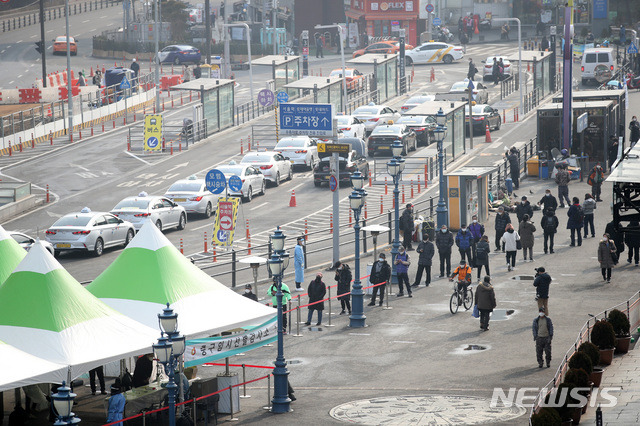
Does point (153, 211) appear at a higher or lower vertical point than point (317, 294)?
higher

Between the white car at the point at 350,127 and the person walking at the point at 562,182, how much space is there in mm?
14693

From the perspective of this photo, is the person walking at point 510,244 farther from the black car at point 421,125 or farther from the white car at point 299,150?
the black car at point 421,125

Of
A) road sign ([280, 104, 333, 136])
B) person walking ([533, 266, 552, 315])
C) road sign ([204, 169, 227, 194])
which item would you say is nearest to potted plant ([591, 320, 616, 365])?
person walking ([533, 266, 552, 315])

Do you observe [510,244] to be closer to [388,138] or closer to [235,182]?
[235,182]

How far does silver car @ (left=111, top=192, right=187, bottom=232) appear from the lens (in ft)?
127

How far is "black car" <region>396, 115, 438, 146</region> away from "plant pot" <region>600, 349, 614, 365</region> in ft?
105

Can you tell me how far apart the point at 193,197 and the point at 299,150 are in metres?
10.00

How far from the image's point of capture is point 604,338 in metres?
23.1

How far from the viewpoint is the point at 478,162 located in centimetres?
5034

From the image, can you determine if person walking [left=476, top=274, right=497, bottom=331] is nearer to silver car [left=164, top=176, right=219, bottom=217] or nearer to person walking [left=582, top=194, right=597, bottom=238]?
person walking [left=582, top=194, right=597, bottom=238]

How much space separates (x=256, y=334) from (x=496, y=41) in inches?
2976

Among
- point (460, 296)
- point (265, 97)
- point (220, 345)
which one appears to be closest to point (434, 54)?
point (265, 97)

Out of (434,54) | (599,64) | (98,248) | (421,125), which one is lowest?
(98,248)

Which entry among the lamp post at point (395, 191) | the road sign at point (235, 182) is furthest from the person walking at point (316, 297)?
the road sign at point (235, 182)
